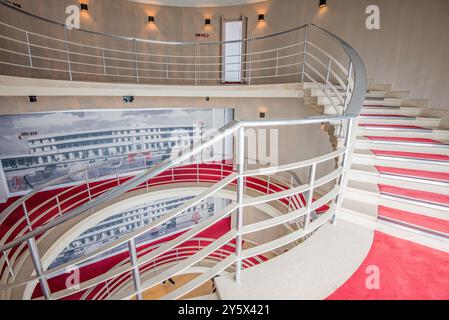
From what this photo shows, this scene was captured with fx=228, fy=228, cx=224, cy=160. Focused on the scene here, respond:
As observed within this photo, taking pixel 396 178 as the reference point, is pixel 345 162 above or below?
above

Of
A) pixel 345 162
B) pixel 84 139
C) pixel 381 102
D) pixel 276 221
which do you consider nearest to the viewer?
pixel 276 221

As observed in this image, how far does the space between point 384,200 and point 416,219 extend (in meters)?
0.22

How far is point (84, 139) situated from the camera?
16.3 ft

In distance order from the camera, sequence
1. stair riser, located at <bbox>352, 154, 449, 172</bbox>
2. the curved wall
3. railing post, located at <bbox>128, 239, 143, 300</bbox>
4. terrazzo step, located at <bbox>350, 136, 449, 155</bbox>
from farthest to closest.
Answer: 1. the curved wall
2. terrazzo step, located at <bbox>350, 136, 449, 155</bbox>
3. stair riser, located at <bbox>352, 154, 449, 172</bbox>
4. railing post, located at <bbox>128, 239, 143, 300</bbox>

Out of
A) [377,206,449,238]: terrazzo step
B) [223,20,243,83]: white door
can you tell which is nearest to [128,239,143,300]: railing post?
[377,206,449,238]: terrazzo step

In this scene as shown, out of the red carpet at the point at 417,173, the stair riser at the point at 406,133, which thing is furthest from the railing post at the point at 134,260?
the stair riser at the point at 406,133

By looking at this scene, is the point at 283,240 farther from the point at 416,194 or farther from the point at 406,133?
the point at 406,133

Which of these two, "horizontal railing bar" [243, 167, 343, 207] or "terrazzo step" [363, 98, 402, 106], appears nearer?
"horizontal railing bar" [243, 167, 343, 207]

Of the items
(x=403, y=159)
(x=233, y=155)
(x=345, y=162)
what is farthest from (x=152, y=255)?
(x=233, y=155)

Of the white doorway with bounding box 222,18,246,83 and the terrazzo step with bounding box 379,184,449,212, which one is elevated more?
the white doorway with bounding box 222,18,246,83

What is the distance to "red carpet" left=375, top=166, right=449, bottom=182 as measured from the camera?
5.91 feet

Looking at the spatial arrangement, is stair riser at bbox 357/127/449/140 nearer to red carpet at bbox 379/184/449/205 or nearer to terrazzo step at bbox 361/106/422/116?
terrazzo step at bbox 361/106/422/116

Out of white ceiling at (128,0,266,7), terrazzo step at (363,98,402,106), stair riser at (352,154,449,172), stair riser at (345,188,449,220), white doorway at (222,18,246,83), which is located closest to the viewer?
stair riser at (345,188,449,220)

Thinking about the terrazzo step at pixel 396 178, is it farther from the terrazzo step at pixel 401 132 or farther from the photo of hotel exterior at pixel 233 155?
the terrazzo step at pixel 401 132
